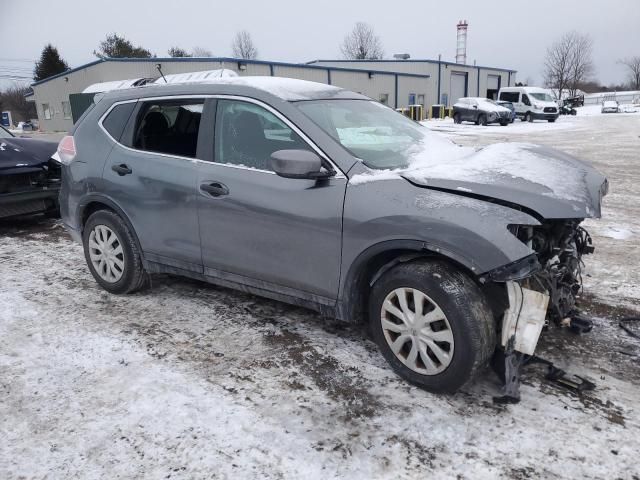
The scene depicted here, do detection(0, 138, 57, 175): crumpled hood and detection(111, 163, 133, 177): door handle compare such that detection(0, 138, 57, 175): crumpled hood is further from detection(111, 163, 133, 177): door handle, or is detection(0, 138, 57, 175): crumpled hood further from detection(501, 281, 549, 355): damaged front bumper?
detection(501, 281, 549, 355): damaged front bumper

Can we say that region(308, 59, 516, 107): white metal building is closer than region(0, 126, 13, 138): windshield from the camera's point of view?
No

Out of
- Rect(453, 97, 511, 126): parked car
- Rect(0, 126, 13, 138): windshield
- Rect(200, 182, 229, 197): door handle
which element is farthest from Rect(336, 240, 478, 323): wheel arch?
Rect(453, 97, 511, 126): parked car

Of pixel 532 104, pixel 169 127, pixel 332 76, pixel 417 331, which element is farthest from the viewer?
pixel 332 76

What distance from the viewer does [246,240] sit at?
3234 millimetres

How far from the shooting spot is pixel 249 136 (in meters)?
3.30

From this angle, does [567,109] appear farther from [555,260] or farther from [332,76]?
[555,260]

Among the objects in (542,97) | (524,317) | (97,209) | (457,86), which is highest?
(457,86)

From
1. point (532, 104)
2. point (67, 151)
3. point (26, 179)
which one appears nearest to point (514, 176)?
point (67, 151)

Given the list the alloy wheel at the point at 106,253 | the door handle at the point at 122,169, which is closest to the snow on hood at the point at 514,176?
the door handle at the point at 122,169

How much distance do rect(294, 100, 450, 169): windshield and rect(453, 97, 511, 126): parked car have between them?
26.9m

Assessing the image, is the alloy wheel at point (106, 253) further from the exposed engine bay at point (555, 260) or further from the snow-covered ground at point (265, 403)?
the exposed engine bay at point (555, 260)

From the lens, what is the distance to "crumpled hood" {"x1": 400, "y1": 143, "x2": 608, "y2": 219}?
2502mm

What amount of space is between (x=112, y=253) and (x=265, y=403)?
7.00ft

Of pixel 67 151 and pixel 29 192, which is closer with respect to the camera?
pixel 67 151
